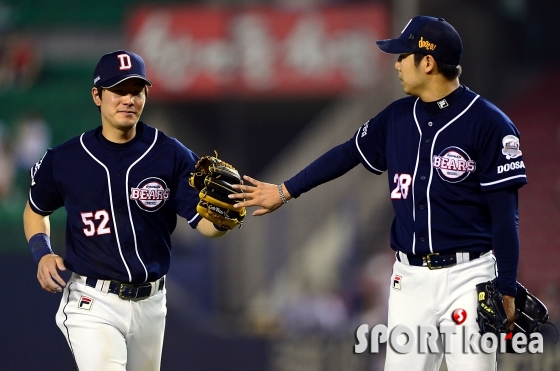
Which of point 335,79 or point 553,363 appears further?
point 335,79

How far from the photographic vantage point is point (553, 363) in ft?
23.4

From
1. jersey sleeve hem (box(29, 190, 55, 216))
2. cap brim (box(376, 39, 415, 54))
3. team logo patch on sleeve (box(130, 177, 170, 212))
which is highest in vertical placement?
cap brim (box(376, 39, 415, 54))

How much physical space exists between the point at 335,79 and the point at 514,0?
4077 mm

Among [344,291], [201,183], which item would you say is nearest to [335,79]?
[344,291]

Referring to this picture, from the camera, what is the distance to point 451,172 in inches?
167

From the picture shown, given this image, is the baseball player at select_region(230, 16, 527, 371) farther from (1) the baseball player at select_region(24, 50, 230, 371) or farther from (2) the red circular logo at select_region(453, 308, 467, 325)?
(1) the baseball player at select_region(24, 50, 230, 371)

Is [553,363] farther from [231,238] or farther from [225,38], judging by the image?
[225,38]

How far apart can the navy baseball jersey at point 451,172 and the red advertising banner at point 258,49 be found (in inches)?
331

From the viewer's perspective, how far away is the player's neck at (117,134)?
183 inches

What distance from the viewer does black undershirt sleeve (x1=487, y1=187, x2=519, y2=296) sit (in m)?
4.14

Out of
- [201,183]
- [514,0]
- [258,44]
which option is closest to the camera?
[201,183]

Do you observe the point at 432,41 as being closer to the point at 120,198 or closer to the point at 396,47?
the point at 396,47

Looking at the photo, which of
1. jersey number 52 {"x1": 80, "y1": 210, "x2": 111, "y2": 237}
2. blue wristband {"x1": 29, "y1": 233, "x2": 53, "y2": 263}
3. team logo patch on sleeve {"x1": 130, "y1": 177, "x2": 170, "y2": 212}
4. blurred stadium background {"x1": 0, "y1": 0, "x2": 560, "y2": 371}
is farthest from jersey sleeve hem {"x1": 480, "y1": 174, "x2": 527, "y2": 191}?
blurred stadium background {"x1": 0, "y1": 0, "x2": 560, "y2": 371}

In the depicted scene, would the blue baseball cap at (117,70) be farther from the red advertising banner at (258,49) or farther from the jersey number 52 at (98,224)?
the red advertising banner at (258,49)
